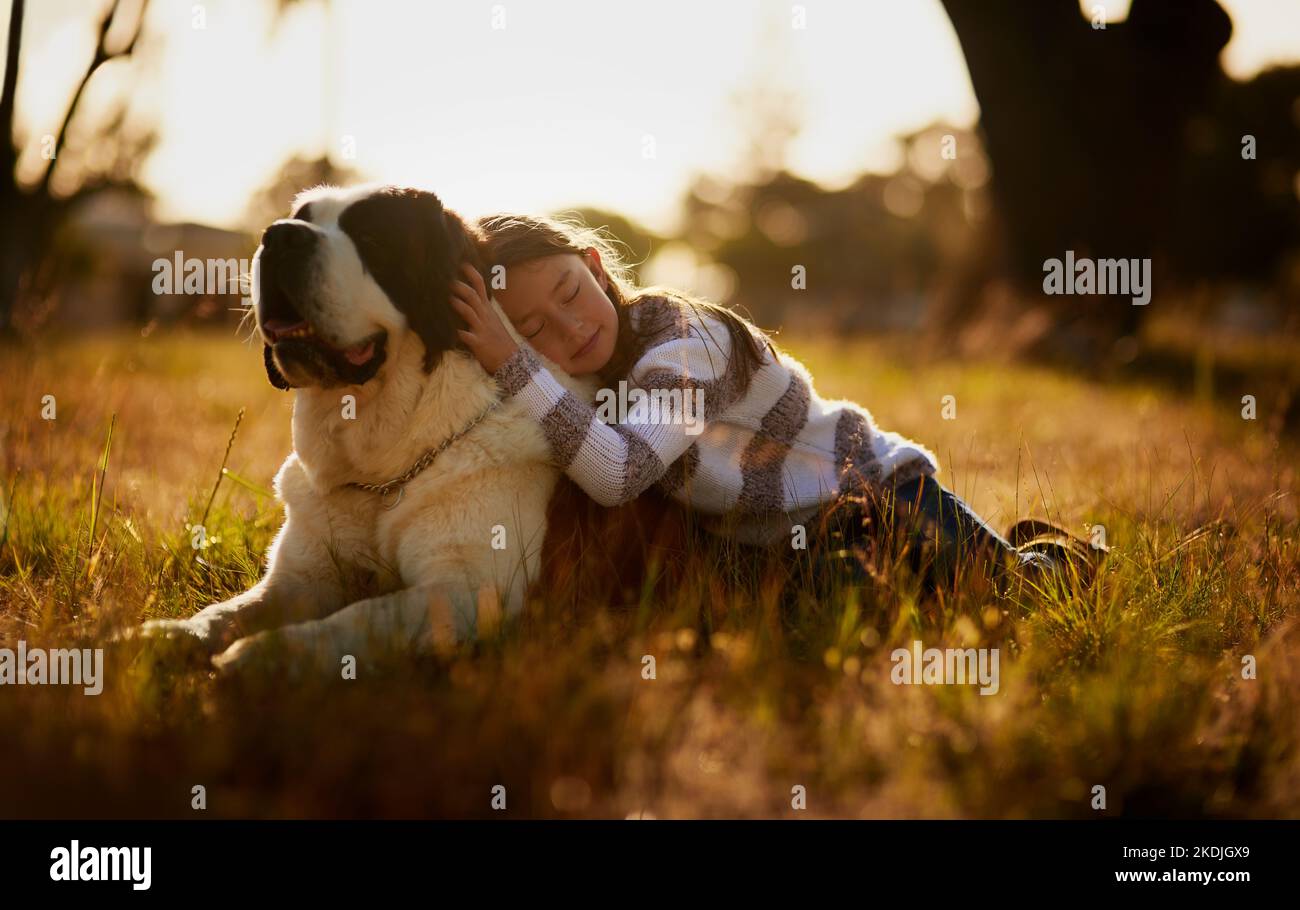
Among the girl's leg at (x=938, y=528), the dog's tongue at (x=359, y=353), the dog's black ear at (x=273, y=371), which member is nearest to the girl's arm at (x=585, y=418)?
the dog's tongue at (x=359, y=353)

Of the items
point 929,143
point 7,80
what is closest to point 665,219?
point 929,143

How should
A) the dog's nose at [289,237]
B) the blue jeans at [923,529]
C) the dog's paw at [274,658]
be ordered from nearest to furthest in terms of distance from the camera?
1. the dog's paw at [274,658]
2. the dog's nose at [289,237]
3. the blue jeans at [923,529]

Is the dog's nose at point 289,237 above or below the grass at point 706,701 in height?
above

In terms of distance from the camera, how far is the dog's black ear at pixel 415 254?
7.69 ft

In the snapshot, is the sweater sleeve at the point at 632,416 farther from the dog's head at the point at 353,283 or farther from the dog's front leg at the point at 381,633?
the dog's front leg at the point at 381,633

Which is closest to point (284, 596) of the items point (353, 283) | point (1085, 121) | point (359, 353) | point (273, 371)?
point (273, 371)

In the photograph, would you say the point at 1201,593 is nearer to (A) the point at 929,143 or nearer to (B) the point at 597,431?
(B) the point at 597,431

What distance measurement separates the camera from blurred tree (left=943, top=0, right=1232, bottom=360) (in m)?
9.00

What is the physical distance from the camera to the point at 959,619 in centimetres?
230

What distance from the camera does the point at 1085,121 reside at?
30.8 feet

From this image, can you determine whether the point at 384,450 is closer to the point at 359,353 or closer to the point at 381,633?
the point at 359,353

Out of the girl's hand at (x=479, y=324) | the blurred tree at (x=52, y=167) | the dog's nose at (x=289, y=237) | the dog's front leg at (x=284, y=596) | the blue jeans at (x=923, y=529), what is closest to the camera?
the dog's nose at (x=289, y=237)

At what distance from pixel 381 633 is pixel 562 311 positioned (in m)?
1.10
